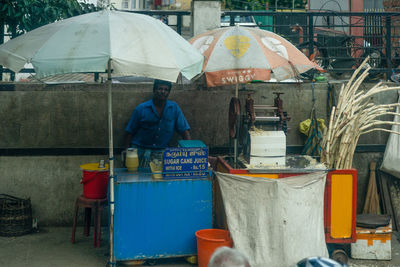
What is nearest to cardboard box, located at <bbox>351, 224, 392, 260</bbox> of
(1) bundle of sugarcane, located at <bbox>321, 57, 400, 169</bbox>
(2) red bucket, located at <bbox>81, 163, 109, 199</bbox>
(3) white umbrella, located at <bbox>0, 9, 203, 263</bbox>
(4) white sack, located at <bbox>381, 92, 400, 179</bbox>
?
(1) bundle of sugarcane, located at <bbox>321, 57, 400, 169</bbox>

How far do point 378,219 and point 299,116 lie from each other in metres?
2.04

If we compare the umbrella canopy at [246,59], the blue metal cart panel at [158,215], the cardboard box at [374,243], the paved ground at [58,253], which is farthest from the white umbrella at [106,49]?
the cardboard box at [374,243]

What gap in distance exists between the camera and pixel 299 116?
806 centimetres

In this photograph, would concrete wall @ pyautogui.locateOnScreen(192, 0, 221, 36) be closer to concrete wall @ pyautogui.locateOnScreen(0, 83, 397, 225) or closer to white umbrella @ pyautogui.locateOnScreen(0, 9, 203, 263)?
concrete wall @ pyautogui.locateOnScreen(0, 83, 397, 225)

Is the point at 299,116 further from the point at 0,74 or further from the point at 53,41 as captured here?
the point at 0,74

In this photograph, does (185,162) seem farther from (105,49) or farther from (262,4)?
(262,4)

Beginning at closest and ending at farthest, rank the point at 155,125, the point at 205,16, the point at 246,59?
the point at 246,59
the point at 155,125
the point at 205,16

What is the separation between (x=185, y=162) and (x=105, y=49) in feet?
5.77

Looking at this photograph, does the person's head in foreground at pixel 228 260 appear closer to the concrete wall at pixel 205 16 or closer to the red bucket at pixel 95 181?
the red bucket at pixel 95 181

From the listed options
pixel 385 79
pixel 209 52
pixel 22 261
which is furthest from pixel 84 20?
pixel 385 79

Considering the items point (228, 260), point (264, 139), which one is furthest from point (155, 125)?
point (228, 260)

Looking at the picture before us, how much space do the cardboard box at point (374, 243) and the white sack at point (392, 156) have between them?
1383 mm

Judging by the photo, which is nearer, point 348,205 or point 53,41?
point 53,41

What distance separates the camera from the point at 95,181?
6609 mm
